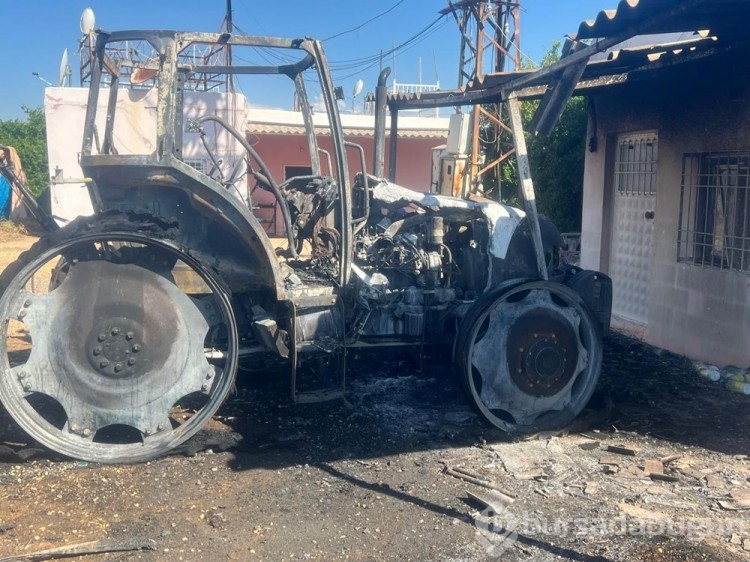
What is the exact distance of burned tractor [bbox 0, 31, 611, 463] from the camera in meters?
4.43

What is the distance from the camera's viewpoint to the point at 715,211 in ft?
23.7

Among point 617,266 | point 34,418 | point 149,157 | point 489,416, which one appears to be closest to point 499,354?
point 489,416

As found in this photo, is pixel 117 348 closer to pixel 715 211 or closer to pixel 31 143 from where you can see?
pixel 715 211

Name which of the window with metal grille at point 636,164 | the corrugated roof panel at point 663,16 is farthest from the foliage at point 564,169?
the corrugated roof panel at point 663,16

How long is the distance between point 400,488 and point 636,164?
5825mm

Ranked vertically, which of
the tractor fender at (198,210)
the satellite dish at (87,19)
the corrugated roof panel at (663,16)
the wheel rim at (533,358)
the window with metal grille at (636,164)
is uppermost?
the satellite dish at (87,19)

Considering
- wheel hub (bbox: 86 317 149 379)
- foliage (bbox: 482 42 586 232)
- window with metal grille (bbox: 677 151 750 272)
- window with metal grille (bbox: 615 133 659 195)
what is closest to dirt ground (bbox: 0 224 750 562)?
wheel hub (bbox: 86 317 149 379)

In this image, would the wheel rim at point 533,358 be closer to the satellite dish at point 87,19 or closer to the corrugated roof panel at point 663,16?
the corrugated roof panel at point 663,16

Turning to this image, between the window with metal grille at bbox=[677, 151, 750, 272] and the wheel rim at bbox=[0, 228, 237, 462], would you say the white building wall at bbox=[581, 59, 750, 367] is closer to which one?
the window with metal grille at bbox=[677, 151, 750, 272]

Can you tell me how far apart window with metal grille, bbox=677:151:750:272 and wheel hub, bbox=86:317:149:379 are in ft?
17.6

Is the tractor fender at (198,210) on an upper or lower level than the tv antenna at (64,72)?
lower

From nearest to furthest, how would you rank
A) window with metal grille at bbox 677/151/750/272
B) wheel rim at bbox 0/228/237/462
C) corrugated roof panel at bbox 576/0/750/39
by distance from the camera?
1. wheel rim at bbox 0/228/237/462
2. corrugated roof panel at bbox 576/0/750/39
3. window with metal grille at bbox 677/151/750/272

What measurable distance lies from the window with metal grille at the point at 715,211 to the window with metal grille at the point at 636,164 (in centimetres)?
81

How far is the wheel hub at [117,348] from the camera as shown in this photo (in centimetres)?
447
